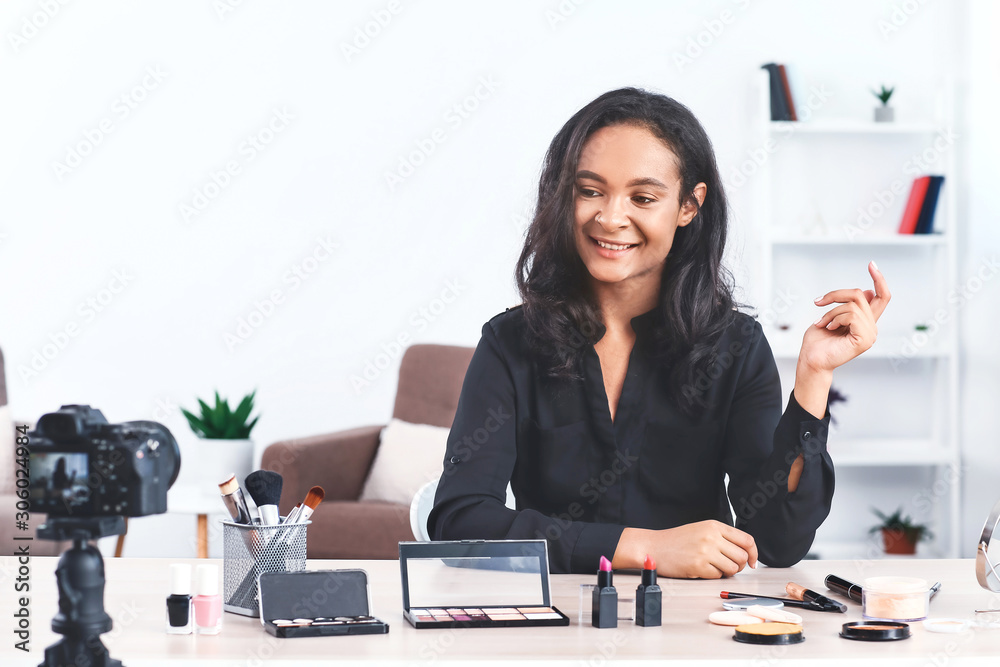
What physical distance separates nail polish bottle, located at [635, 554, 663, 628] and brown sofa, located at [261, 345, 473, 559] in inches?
59.7

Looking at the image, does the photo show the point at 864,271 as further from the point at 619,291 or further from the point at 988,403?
the point at 619,291

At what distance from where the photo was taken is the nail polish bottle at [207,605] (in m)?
0.91

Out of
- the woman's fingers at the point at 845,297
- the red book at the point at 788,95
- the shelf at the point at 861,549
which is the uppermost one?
the red book at the point at 788,95

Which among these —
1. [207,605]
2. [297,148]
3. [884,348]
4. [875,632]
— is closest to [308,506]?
[207,605]

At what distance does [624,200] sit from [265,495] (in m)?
0.68

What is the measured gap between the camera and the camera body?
75 centimetres

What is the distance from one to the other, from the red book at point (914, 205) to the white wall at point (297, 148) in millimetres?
306

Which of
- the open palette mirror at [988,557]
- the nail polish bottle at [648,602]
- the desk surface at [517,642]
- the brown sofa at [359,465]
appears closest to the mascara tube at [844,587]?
the desk surface at [517,642]

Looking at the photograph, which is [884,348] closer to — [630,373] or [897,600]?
[630,373]

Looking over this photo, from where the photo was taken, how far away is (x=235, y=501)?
993 mm

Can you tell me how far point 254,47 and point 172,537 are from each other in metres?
1.99

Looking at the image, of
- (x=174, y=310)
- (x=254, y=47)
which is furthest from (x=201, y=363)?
(x=254, y=47)

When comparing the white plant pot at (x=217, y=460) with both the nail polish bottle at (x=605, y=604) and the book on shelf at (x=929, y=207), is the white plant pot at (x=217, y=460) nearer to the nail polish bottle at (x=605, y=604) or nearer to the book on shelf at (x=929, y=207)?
the nail polish bottle at (x=605, y=604)

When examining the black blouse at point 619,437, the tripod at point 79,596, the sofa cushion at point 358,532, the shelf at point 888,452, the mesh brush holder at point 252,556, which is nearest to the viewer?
the tripod at point 79,596
